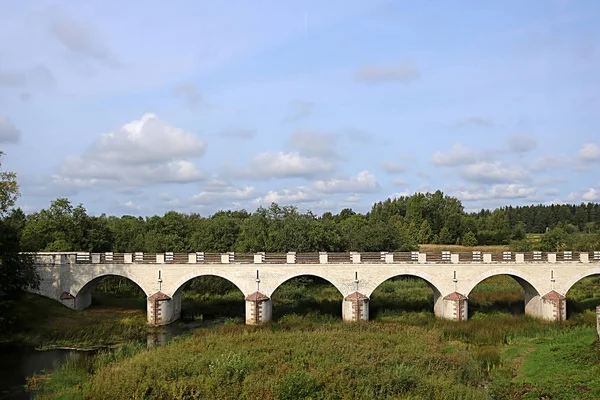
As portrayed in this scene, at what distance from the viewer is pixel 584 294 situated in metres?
39.8

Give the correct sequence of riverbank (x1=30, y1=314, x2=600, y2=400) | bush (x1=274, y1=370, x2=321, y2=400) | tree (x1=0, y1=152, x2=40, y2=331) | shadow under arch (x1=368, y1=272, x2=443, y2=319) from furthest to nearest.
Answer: shadow under arch (x1=368, y1=272, x2=443, y2=319) < tree (x1=0, y1=152, x2=40, y2=331) < riverbank (x1=30, y1=314, x2=600, y2=400) < bush (x1=274, y1=370, x2=321, y2=400)

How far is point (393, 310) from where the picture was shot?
1373 inches

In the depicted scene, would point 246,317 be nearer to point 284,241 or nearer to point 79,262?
point 79,262

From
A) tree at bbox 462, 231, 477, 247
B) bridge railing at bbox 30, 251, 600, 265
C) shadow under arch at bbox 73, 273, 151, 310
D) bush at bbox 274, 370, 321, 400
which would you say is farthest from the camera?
tree at bbox 462, 231, 477, 247

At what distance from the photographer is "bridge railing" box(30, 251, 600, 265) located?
32.4 metres

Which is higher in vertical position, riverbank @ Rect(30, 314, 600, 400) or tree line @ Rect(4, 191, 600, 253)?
tree line @ Rect(4, 191, 600, 253)

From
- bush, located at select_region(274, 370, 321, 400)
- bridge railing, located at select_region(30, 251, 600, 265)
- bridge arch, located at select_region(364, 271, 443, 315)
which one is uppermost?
bridge railing, located at select_region(30, 251, 600, 265)

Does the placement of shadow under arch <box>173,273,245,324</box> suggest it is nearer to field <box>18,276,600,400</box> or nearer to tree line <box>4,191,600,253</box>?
field <box>18,276,600,400</box>

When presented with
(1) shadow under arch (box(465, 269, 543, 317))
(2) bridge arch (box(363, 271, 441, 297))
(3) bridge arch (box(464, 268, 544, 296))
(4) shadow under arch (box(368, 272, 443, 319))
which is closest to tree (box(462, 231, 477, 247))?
(1) shadow under arch (box(465, 269, 543, 317))

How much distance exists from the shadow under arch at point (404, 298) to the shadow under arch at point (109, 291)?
17.4 m

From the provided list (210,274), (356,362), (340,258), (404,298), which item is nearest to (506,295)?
(404,298)

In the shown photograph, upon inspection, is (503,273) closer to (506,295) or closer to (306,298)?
(506,295)

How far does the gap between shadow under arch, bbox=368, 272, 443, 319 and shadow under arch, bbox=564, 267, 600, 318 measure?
30.3 ft

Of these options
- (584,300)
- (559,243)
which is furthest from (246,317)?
(559,243)
